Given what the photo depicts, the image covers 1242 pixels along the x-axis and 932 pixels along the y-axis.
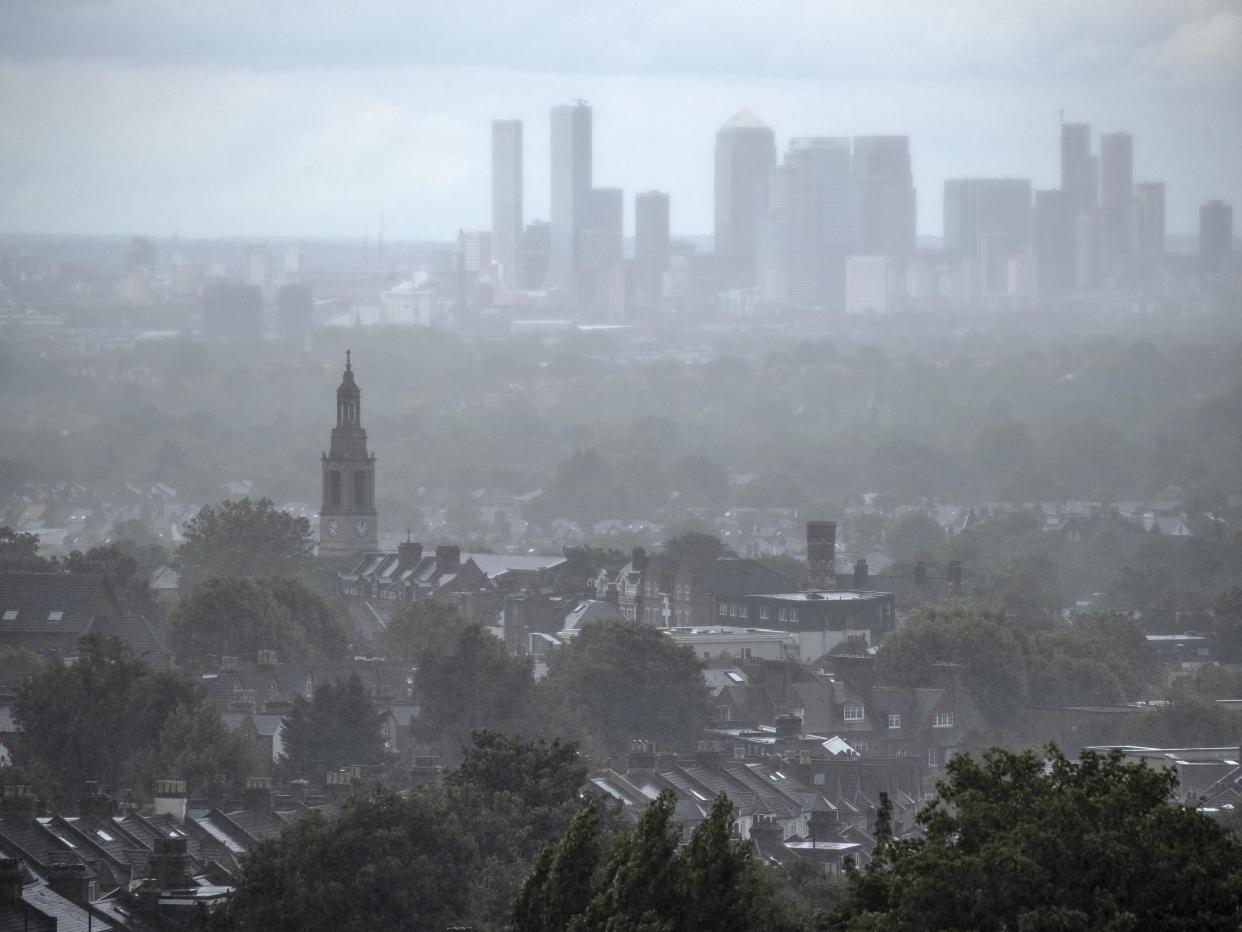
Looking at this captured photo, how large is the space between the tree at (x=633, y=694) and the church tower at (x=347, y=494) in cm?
3183

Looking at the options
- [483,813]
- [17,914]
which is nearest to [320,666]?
[483,813]

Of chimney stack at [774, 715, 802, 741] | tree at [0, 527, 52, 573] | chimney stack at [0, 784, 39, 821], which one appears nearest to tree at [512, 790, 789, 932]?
chimney stack at [0, 784, 39, 821]

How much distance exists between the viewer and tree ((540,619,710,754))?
53.2m

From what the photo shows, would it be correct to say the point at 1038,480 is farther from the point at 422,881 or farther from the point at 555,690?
the point at 422,881

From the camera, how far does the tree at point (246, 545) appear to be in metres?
82.7

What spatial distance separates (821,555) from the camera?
254 ft

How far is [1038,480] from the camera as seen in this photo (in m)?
159

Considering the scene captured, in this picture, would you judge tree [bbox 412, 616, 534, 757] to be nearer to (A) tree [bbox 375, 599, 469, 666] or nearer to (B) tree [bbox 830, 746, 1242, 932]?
(A) tree [bbox 375, 599, 469, 666]

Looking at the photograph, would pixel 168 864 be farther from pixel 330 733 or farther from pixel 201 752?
pixel 330 733

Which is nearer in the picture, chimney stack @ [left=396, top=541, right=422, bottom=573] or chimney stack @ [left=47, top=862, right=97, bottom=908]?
chimney stack @ [left=47, top=862, right=97, bottom=908]

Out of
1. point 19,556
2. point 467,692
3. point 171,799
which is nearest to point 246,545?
point 19,556

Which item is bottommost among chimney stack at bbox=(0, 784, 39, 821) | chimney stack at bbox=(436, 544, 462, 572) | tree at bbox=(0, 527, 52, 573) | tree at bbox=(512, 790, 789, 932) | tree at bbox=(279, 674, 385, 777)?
tree at bbox=(279, 674, 385, 777)

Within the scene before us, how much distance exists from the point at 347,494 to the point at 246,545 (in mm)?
5684

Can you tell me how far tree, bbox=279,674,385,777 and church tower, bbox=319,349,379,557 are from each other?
38.9 m
